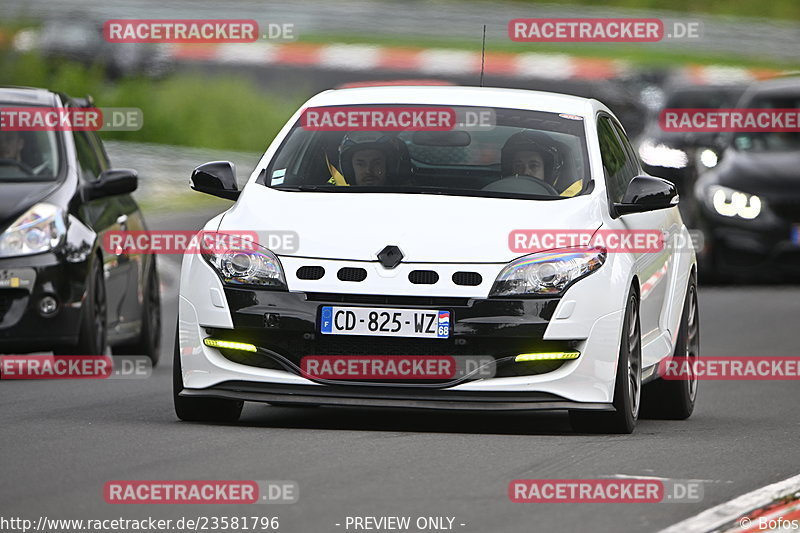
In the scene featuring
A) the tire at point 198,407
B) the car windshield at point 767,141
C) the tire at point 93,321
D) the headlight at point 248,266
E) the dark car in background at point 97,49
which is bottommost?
the dark car in background at point 97,49

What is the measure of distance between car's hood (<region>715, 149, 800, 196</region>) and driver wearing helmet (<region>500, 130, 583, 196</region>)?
8826 mm

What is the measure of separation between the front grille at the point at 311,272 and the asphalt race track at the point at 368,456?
0.68m

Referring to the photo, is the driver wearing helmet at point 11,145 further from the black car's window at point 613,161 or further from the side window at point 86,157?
the black car's window at point 613,161

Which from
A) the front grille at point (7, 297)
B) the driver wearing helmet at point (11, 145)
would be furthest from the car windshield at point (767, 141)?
the front grille at point (7, 297)

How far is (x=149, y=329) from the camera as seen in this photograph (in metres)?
13.2

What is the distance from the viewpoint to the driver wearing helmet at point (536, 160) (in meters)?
9.60

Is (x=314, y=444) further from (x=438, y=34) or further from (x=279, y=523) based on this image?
(x=438, y=34)

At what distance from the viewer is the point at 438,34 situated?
4694cm

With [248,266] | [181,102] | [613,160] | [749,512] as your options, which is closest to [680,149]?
[613,160]

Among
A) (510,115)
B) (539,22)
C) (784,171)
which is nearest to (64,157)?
(510,115)

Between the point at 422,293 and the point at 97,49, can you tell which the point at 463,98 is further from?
the point at 97,49

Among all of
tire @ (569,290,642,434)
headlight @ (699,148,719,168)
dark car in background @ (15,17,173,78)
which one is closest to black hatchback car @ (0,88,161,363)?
tire @ (569,290,642,434)

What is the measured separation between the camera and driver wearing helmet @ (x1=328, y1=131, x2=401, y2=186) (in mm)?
9648

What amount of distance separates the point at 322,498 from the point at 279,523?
52cm
